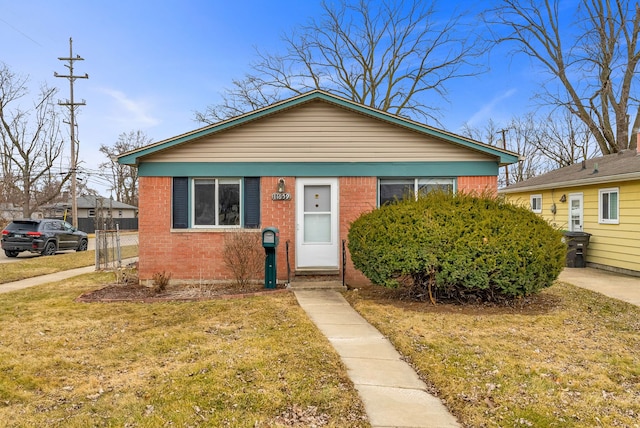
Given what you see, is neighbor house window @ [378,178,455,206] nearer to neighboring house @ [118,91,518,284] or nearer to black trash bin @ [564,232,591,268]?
neighboring house @ [118,91,518,284]

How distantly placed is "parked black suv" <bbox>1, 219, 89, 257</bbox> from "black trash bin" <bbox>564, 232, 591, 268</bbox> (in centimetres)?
2025

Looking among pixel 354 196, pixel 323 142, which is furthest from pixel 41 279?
pixel 354 196

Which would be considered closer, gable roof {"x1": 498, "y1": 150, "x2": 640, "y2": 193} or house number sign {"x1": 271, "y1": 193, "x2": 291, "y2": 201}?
house number sign {"x1": 271, "y1": 193, "x2": 291, "y2": 201}

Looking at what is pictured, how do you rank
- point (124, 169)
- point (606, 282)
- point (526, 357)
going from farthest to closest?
point (124, 169) < point (606, 282) < point (526, 357)

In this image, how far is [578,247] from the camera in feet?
43.4

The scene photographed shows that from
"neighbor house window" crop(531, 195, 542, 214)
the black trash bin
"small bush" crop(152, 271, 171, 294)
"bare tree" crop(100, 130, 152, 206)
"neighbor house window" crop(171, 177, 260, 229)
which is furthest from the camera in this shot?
"bare tree" crop(100, 130, 152, 206)

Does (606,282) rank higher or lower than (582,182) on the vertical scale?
lower

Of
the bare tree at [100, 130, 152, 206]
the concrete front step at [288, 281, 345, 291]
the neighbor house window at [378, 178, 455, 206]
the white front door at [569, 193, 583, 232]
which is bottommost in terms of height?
the concrete front step at [288, 281, 345, 291]

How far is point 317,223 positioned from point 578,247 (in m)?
9.12

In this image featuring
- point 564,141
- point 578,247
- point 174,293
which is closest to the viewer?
point 174,293

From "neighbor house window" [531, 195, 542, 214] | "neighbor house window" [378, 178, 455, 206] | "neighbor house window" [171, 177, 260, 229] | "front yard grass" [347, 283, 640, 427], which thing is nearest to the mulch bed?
"neighbor house window" [171, 177, 260, 229]

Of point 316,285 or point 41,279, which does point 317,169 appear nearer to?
point 316,285

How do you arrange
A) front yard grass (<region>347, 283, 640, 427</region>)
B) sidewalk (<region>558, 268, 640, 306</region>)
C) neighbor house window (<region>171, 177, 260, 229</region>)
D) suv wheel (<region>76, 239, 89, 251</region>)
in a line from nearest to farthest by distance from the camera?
front yard grass (<region>347, 283, 640, 427</region>) → sidewalk (<region>558, 268, 640, 306</region>) → neighbor house window (<region>171, 177, 260, 229</region>) → suv wheel (<region>76, 239, 89, 251</region>)

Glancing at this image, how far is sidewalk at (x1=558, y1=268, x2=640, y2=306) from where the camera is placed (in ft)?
28.0
